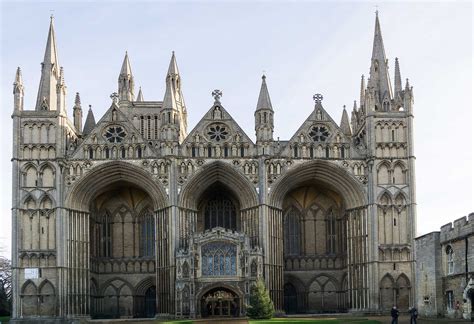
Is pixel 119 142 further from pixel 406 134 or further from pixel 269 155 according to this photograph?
pixel 406 134

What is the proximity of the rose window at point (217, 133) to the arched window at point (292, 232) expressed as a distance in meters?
10.6

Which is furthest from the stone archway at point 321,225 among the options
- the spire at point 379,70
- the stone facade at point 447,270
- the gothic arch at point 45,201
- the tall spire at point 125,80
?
the tall spire at point 125,80

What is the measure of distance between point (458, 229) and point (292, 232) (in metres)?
27.0

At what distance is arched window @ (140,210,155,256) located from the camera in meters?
70.8

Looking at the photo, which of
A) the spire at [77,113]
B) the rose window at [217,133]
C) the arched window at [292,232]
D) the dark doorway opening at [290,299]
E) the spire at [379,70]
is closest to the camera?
the rose window at [217,133]

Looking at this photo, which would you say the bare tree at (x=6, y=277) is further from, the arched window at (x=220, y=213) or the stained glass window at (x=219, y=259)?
the stained glass window at (x=219, y=259)

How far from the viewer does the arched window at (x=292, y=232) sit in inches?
2808

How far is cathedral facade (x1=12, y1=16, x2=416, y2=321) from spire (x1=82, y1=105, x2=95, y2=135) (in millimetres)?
3821

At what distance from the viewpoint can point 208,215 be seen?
70938mm

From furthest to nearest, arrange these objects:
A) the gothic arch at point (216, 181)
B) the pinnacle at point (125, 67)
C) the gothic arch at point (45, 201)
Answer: the pinnacle at point (125, 67), the gothic arch at point (216, 181), the gothic arch at point (45, 201)

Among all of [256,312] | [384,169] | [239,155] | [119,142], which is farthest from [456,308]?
[119,142]

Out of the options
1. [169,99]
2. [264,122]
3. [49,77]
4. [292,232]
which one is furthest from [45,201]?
[292,232]

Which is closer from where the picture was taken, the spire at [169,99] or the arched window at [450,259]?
the arched window at [450,259]

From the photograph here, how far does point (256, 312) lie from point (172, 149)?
56.4 feet
